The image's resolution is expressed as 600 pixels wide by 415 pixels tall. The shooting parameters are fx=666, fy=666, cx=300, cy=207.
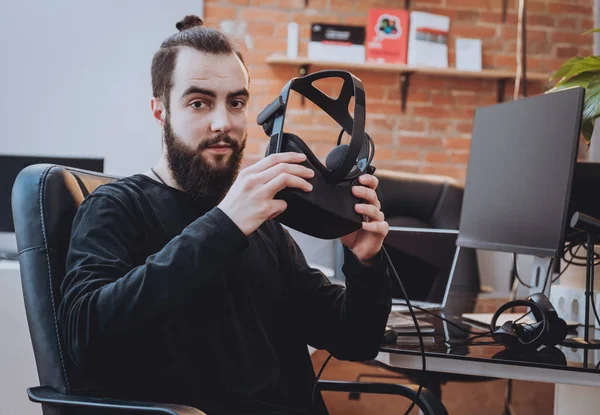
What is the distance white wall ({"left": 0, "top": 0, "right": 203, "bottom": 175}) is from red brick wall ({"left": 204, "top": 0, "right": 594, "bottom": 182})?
1.42 ft

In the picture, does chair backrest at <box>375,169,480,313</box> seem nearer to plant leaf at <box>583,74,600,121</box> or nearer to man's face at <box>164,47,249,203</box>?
plant leaf at <box>583,74,600,121</box>

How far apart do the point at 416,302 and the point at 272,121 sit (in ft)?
3.48

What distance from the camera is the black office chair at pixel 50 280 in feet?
3.64

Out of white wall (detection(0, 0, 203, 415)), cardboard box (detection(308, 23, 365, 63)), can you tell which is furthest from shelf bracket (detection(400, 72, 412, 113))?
white wall (detection(0, 0, 203, 415))

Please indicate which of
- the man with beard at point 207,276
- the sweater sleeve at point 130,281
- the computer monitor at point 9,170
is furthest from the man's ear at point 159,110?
the computer monitor at point 9,170

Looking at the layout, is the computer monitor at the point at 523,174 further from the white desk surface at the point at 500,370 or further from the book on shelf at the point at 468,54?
the book on shelf at the point at 468,54

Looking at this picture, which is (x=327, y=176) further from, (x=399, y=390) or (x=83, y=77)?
(x=83, y=77)

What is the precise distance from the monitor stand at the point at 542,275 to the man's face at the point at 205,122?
2.45 feet

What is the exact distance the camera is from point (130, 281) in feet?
3.28

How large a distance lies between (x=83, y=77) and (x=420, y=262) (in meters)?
2.33

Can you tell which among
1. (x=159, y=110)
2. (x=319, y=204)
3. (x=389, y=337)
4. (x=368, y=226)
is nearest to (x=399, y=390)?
(x=389, y=337)

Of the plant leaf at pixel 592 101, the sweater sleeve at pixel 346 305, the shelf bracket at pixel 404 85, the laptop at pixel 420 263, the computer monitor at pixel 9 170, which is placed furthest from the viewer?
the shelf bracket at pixel 404 85

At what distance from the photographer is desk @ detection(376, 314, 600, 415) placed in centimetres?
113

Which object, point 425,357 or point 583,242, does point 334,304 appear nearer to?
point 425,357
